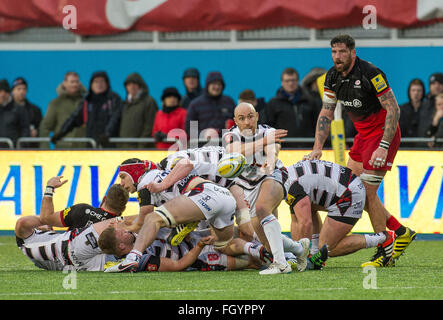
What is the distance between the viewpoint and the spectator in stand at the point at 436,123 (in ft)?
50.1

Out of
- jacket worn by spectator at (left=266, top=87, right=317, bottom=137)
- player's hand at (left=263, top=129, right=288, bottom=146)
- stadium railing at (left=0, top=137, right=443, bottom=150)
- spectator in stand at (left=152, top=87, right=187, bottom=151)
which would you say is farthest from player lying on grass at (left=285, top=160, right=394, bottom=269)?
spectator in stand at (left=152, top=87, right=187, bottom=151)

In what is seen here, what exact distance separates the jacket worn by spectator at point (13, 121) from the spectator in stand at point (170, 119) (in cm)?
243

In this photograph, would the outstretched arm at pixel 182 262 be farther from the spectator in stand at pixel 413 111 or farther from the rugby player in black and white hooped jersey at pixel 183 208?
the spectator in stand at pixel 413 111

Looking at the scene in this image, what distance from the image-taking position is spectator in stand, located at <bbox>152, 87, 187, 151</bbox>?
51.5 ft

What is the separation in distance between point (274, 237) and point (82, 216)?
2.51m

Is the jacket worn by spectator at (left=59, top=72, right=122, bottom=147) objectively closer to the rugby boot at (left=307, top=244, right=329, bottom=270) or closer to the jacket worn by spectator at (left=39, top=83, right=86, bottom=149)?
the jacket worn by spectator at (left=39, top=83, right=86, bottom=149)

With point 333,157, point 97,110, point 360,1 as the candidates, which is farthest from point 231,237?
point 360,1

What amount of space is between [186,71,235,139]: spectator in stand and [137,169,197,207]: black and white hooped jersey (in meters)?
4.80

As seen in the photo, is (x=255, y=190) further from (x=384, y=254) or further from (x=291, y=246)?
(x=384, y=254)

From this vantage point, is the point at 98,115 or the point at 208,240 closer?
the point at 208,240

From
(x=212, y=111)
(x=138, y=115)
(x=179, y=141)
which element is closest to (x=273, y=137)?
(x=212, y=111)

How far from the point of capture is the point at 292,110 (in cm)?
1546

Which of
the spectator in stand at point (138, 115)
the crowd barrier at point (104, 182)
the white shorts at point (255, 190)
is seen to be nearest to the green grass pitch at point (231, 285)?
the white shorts at point (255, 190)

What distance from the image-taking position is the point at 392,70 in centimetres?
1905
